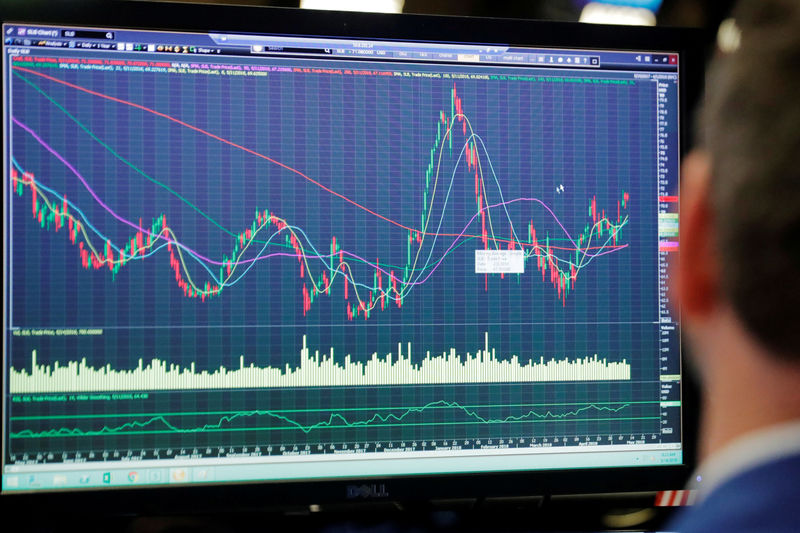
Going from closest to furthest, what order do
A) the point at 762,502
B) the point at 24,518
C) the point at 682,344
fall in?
the point at 762,502, the point at 24,518, the point at 682,344

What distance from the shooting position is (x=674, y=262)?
95 centimetres

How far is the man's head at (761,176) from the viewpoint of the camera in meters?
0.36

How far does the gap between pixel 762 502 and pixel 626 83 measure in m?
0.71

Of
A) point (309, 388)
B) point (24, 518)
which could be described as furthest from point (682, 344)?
point (24, 518)

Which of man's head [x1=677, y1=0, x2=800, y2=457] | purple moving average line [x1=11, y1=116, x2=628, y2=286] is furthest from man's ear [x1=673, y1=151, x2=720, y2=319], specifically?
purple moving average line [x1=11, y1=116, x2=628, y2=286]

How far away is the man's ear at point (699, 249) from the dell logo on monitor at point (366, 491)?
542 millimetres

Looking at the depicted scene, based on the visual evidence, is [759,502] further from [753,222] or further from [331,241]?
[331,241]

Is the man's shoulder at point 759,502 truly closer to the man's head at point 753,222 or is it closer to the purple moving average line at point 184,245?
the man's head at point 753,222

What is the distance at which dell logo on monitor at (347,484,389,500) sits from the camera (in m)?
0.88

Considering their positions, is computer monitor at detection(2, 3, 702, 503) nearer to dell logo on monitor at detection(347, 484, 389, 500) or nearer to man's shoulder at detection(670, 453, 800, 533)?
dell logo on monitor at detection(347, 484, 389, 500)

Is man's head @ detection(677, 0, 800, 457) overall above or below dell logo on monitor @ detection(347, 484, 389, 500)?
above

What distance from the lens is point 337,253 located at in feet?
2.92

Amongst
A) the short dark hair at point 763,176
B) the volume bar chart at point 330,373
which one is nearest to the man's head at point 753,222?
the short dark hair at point 763,176

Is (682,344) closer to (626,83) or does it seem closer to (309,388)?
(626,83)
